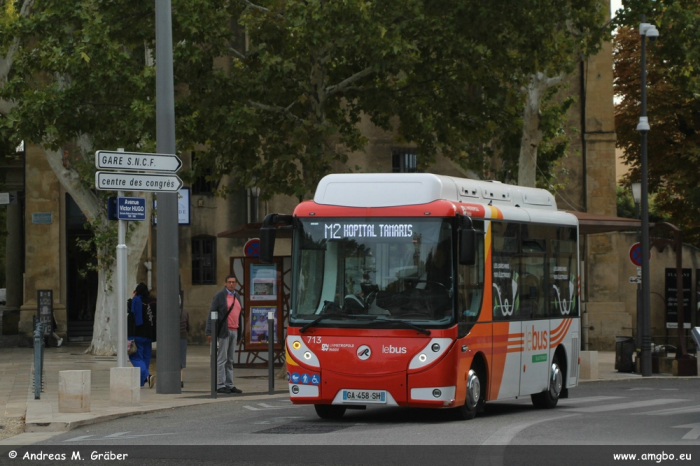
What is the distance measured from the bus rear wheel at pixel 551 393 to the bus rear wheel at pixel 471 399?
8.56 feet

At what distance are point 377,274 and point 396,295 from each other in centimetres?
34

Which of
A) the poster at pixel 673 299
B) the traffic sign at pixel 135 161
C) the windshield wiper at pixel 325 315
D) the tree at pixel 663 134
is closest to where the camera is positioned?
the windshield wiper at pixel 325 315

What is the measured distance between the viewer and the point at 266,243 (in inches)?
594

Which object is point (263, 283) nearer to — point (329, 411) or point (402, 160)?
point (329, 411)

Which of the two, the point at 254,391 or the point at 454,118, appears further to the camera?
the point at 454,118

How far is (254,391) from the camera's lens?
20.8 meters

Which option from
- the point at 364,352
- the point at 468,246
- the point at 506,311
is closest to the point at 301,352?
the point at 364,352

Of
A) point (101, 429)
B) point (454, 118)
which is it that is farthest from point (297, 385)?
point (454, 118)

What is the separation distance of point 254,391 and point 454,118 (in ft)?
28.3

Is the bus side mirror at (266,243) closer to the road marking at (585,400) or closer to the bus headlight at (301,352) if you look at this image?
the bus headlight at (301,352)

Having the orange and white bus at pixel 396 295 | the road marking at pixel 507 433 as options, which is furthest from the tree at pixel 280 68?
the road marking at pixel 507 433

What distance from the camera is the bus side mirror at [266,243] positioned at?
15.0m
